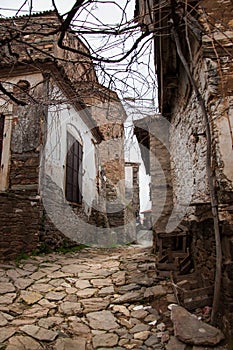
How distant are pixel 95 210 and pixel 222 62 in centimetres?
731

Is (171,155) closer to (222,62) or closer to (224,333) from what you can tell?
(222,62)

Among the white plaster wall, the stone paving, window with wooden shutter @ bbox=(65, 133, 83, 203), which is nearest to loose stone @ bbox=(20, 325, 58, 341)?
the stone paving

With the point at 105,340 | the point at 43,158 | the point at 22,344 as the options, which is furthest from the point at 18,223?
the point at 105,340

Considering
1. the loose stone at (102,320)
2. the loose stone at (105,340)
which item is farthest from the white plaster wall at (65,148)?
the loose stone at (105,340)

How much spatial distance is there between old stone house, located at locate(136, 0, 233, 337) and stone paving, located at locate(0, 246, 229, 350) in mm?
672

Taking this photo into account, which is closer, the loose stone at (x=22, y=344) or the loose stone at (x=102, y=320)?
the loose stone at (x=22, y=344)

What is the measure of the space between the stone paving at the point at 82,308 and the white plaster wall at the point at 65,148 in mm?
2080

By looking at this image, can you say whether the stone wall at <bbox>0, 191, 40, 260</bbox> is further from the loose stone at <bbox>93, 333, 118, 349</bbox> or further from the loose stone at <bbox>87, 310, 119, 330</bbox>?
the loose stone at <bbox>93, 333, 118, 349</bbox>

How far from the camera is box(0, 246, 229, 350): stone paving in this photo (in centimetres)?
205

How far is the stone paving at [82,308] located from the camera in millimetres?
2047

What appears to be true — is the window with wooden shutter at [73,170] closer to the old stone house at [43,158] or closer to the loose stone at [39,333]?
the old stone house at [43,158]

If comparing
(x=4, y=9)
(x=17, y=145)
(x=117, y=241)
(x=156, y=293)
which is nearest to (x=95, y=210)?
(x=117, y=241)

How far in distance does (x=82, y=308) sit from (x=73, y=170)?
189 inches

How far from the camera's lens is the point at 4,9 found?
1462mm
